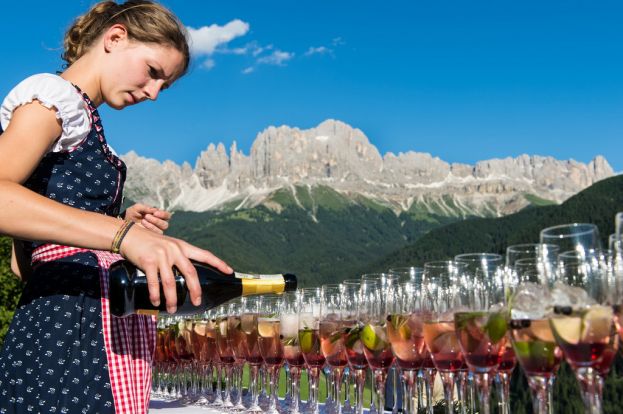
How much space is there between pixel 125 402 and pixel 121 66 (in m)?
1.13

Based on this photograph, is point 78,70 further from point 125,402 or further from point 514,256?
point 514,256

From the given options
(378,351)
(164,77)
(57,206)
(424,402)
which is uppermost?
(164,77)

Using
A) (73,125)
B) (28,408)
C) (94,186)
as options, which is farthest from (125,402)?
(73,125)

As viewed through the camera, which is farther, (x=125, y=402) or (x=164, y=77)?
(x=164, y=77)

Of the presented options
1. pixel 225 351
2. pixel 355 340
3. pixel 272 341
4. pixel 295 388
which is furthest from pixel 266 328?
pixel 355 340

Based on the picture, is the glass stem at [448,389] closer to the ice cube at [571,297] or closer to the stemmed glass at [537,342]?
the stemmed glass at [537,342]

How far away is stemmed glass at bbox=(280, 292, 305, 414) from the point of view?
10.4ft

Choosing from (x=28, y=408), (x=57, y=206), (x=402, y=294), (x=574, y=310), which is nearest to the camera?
(x=574, y=310)

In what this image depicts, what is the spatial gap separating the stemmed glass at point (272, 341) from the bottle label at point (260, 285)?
78cm

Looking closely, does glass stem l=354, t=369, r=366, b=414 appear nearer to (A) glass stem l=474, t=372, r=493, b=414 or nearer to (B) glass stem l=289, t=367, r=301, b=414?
(B) glass stem l=289, t=367, r=301, b=414

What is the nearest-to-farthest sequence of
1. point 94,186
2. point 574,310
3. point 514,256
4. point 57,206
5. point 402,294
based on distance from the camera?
1. point 574,310
2. point 57,206
3. point 514,256
4. point 94,186
5. point 402,294

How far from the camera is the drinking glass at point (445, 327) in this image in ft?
6.73

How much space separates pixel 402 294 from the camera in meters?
2.38

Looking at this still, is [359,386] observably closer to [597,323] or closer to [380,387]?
[380,387]
